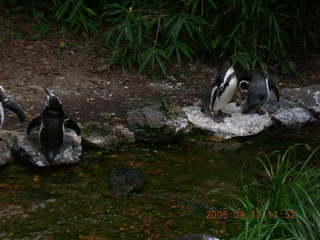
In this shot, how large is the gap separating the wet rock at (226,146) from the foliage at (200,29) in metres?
1.24

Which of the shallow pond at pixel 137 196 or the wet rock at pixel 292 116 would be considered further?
the wet rock at pixel 292 116

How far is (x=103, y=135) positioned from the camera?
492 cm

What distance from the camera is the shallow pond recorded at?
3627 mm

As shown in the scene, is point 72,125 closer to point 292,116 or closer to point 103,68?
point 103,68

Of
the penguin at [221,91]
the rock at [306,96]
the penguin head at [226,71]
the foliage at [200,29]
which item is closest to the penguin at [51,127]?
the penguin at [221,91]

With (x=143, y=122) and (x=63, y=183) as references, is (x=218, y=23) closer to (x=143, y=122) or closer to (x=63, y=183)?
(x=143, y=122)

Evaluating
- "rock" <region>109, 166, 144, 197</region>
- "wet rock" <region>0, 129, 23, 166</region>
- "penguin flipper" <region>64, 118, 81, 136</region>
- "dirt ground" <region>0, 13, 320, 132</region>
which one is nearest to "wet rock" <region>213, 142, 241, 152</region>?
"dirt ground" <region>0, 13, 320, 132</region>

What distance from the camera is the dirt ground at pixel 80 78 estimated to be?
5574mm

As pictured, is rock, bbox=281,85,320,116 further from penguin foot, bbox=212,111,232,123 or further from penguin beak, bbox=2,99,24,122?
penguin beak, bbox=2,99,24,122

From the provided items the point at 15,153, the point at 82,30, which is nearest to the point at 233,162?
the point at 15,153

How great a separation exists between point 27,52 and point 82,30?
94 cm

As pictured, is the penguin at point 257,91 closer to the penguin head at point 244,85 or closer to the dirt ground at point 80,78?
the penguin head at point 244,85

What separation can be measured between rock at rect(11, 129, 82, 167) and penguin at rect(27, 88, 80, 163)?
0.04 meters

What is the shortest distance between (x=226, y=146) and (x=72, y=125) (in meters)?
1.39
